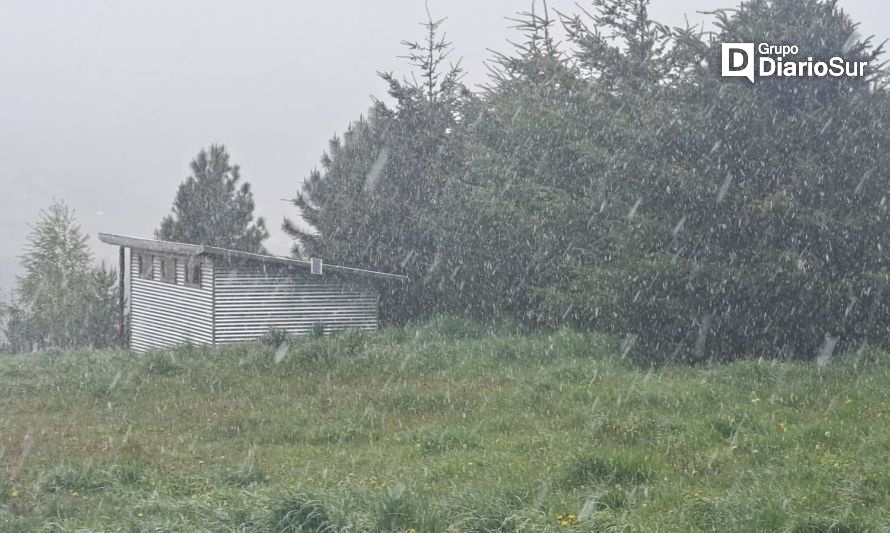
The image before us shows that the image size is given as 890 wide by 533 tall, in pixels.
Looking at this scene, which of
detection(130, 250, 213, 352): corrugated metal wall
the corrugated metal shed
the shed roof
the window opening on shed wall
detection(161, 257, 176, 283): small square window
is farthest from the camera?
detection(161, 257, 176, 283): small square window

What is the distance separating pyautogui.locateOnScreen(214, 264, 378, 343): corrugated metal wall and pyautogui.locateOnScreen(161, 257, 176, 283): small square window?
3197mm

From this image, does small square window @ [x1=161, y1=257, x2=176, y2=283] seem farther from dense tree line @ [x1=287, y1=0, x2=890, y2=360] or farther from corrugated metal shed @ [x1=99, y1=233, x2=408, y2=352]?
dense tree line @ [x1=287, y1=0, x2=890, y2=360]

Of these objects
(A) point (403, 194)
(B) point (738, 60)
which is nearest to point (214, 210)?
(A) point (403, 194)

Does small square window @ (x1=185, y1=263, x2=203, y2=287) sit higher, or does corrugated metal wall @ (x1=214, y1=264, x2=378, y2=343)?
small square window @ (x1=185, y1=263, x2=203, y2=287)

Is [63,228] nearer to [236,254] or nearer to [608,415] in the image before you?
[236,254]

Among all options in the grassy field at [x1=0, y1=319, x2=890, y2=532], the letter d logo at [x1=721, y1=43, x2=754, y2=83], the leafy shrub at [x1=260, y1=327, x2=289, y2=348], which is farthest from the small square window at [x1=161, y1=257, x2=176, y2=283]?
the letter d logo at [x1=721, y1=43, x2=754, y2=83]

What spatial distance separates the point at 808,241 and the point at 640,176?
3852mm

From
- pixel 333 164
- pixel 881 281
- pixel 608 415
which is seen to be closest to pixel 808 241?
pixel 881 281

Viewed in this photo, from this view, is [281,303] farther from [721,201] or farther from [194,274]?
[721,201]

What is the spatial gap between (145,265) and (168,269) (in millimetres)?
2251

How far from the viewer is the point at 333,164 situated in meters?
48.5

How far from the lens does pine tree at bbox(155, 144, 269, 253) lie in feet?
172

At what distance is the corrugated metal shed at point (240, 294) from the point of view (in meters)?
29.8

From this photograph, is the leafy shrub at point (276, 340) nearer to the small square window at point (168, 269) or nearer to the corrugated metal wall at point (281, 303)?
the corrugated metal wall at point (281, 303)
